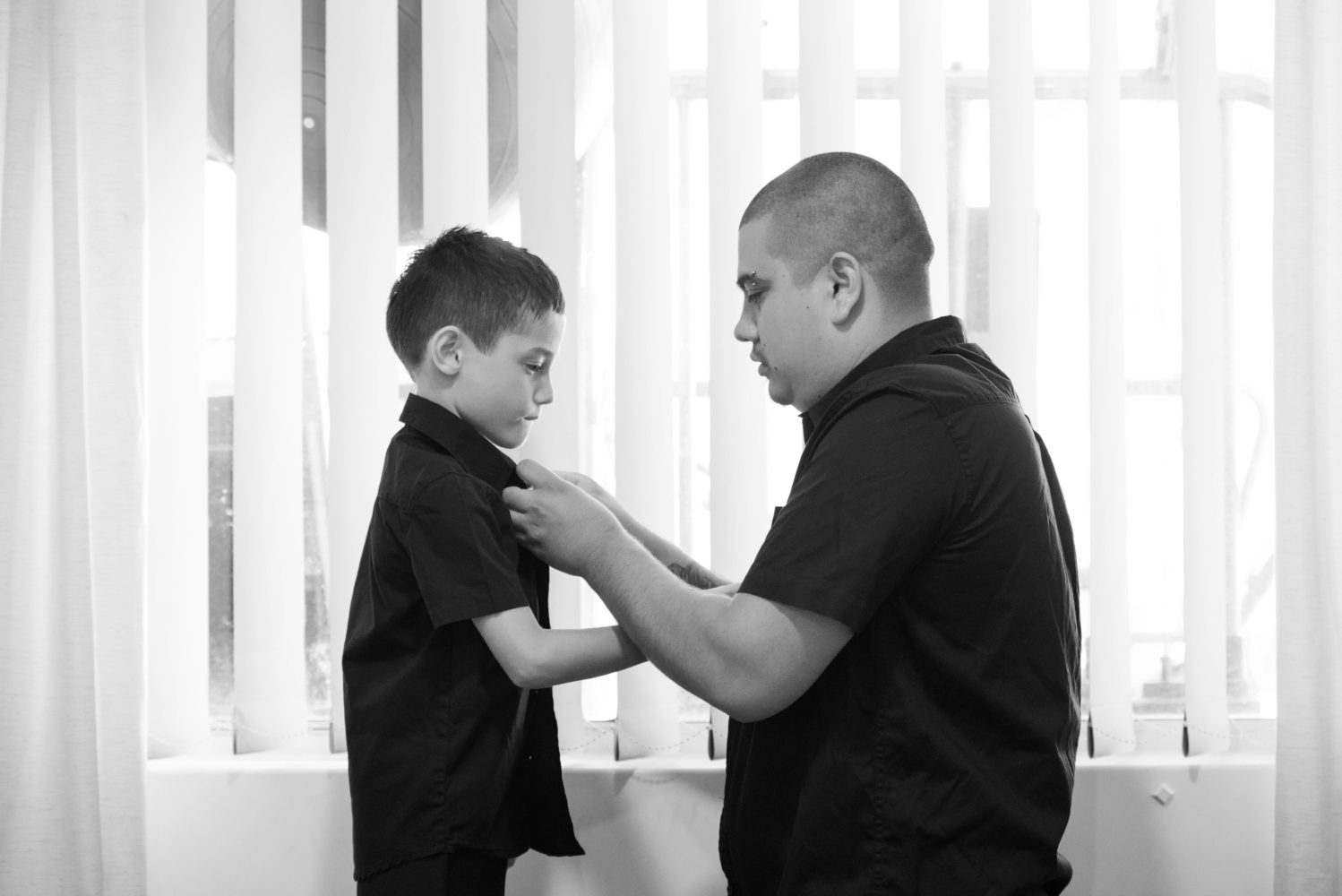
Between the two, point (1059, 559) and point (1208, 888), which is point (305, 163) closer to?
point (1059, 559)

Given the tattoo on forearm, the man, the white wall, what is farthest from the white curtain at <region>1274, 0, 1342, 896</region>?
the tattoo on forearm

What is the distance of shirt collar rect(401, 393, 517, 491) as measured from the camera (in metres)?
1.30

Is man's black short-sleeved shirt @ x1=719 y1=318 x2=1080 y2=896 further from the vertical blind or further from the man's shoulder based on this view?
the vertical blind

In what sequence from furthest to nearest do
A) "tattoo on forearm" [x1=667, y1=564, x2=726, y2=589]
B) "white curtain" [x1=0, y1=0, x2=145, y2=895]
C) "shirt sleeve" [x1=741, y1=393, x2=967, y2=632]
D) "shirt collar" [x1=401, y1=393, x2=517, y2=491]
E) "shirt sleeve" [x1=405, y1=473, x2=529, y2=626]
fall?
"white curtain" [x1=0, y1=0, x2=145, y2=895] → "tattoo on forearm" [x1=667, y1=564, x2=726, y2=589] → "shirt collar" [x1=401, y1=393, x2=517, y2=491] → "shirt sleeve" [x1=405, y1=473, x2=529, y2=626] → "shirt sleeve" [x1=741, y1=393, x2=967, y2=632]

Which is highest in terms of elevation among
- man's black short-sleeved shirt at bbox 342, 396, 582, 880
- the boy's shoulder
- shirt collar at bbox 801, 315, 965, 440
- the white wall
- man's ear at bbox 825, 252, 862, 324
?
man's ear at bbox 825, 252, 862, 324

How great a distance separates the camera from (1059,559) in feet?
3.70

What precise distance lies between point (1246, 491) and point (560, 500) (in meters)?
1.23

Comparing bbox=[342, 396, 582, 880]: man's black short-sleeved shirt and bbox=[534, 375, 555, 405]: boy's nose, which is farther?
bbox=[534, 375, 555, 405]: boy's nose

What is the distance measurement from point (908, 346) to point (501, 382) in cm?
47

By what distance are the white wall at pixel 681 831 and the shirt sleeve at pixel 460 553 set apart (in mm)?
660

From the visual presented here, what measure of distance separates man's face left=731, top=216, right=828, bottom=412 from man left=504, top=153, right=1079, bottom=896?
0.34ft

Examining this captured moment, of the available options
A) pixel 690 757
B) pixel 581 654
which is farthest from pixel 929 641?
pixel 690 757

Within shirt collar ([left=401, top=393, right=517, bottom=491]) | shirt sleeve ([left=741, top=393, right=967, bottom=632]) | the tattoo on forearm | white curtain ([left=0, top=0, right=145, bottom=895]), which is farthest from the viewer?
white curtain ([left=0, top=0, right=145, bottom=895])

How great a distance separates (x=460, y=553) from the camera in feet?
3.95
